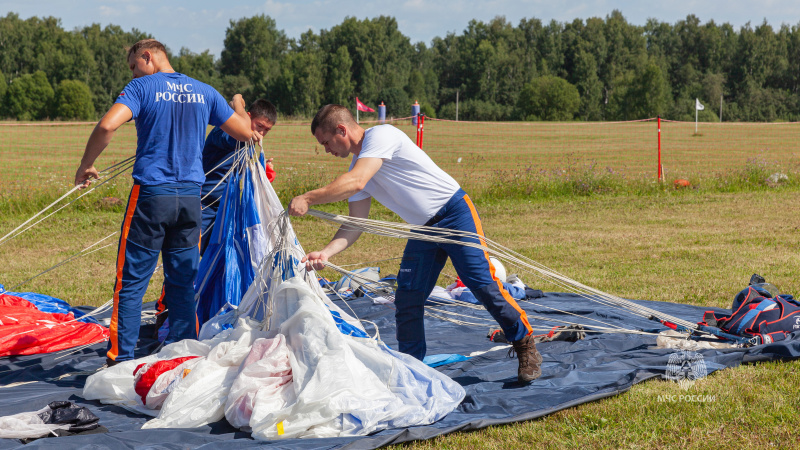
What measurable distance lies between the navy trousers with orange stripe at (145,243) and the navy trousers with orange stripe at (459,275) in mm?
1179

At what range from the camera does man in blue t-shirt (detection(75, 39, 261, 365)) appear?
11.6ft

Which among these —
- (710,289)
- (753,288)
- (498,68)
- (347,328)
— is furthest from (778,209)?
(498,68)

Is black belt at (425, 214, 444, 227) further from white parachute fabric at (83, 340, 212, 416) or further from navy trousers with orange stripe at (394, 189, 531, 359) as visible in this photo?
white parachute fabric at (83, 340, 212, 416)

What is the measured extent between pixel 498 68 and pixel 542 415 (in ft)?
221

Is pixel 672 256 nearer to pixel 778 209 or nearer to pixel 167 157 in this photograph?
pixel 778 209

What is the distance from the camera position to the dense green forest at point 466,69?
2235 inches

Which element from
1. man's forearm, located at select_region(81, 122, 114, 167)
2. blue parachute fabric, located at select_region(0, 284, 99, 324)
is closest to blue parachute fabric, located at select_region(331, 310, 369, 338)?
man's forearm, located at select_region(81, 122, 114, 167)

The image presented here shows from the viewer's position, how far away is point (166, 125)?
3.56 m

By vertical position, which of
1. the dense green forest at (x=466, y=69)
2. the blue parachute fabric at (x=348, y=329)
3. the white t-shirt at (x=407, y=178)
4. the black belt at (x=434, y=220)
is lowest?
the blue parachute fabric at (x=348, y=329)

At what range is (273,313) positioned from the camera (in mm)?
3230

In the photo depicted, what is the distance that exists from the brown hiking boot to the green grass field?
0.32 meters

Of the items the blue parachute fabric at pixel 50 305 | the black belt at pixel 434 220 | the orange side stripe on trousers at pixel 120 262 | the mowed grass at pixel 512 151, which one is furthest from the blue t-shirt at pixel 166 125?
the mowed grass at pixel 512 151

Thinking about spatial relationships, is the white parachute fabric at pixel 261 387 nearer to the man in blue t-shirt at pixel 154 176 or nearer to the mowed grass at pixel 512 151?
the man in blue t-shirt at pixel 154 176

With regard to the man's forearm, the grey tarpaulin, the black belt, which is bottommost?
the grey tarpaulin
